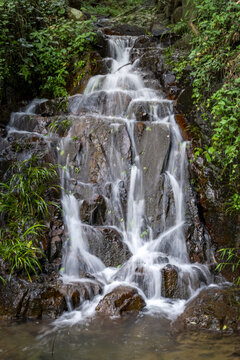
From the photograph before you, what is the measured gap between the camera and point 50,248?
483cm

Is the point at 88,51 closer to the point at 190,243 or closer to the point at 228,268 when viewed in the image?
the point at 190,243

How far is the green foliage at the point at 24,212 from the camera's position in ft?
14.5

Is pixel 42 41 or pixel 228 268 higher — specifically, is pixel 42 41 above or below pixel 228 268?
above

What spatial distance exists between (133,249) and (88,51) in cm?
612

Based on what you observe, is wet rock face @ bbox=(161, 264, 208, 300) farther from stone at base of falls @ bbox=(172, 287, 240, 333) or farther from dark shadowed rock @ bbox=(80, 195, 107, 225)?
dark shadowed rock @ bbox=(80, 195, 107, 225)

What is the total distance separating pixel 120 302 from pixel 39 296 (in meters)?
1.16

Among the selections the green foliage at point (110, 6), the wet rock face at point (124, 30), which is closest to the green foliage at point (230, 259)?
the wet rock face at point (124, 30)

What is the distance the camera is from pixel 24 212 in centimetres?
496

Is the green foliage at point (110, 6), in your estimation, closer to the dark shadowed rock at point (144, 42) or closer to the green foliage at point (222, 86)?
the dark shadowed rock at point (144, 42)

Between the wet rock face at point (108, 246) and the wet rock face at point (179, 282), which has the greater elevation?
the wet rock face at point (108, 246)

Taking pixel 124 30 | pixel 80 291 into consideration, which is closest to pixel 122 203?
pixel 80 291

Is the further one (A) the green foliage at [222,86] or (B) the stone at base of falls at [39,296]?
(A) the green foliage at [222,86]

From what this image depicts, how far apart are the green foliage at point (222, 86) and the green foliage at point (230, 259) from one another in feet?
2.36

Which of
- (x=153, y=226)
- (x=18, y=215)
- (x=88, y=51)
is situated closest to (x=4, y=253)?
(x=18, y=215)
